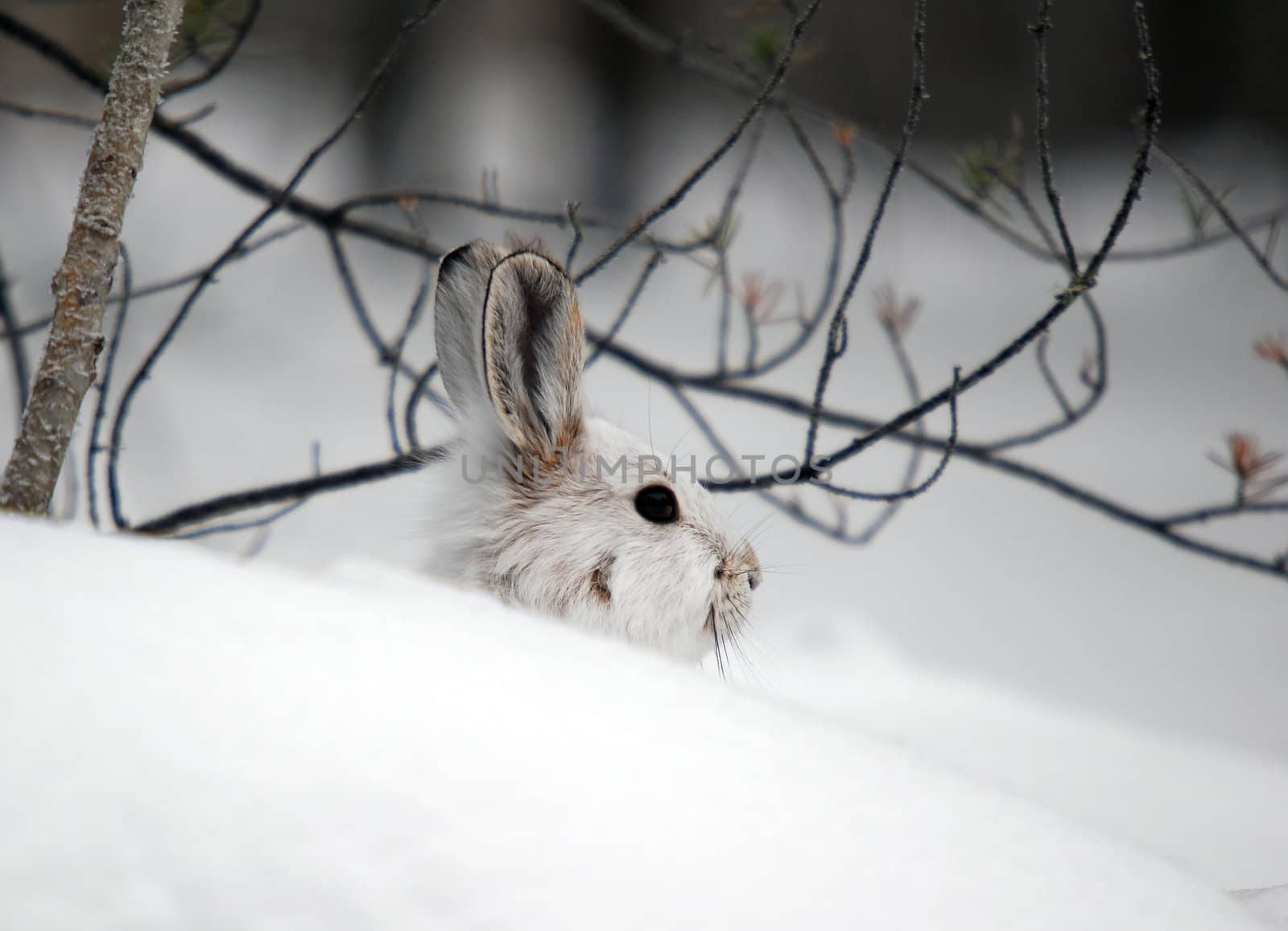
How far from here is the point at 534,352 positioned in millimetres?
1358

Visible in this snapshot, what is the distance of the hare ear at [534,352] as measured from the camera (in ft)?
4.13

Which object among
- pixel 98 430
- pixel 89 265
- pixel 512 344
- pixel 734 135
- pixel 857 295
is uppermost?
pixel 857 295

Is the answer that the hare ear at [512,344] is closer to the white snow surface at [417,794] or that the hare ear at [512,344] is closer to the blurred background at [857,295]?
the blurred background at [857,295]

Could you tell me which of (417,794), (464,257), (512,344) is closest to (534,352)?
(512,344)

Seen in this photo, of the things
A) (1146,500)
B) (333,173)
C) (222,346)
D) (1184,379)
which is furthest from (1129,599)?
(333,173)

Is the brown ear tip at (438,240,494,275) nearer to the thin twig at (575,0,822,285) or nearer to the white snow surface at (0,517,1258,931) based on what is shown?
the thin twig at (575,0,822,285)

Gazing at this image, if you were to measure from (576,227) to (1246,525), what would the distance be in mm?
2697

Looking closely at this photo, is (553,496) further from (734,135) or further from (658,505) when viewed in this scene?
(734,135)

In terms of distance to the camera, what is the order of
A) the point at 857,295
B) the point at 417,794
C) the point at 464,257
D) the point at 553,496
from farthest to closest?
the point at 857,295
the point at 553,496
the point at 464,257
the point at 417,794

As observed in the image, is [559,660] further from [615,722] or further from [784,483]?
[784,483]

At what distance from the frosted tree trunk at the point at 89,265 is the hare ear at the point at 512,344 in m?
0.35

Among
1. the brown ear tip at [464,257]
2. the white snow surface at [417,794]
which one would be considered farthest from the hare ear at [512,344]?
the white snow surface at [417,794]

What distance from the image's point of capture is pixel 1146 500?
3.23m

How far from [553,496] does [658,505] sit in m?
0.13
